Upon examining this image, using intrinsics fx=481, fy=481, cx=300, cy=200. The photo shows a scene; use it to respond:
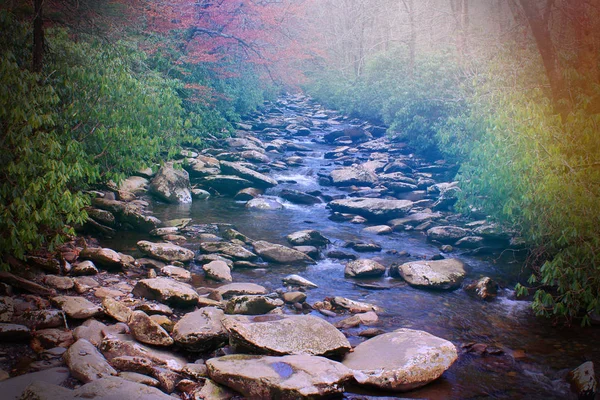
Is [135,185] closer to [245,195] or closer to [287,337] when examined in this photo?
[245,195]

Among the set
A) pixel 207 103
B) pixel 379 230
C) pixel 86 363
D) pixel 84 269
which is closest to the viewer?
pixel 86 363

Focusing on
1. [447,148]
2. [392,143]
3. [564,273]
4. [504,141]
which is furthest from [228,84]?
[564,273]

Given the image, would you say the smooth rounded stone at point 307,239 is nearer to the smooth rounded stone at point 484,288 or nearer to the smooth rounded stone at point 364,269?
Result: the smooth rounded stone at point 364,269

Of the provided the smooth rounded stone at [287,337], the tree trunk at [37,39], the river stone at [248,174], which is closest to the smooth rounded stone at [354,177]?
the river stone at [248,174]

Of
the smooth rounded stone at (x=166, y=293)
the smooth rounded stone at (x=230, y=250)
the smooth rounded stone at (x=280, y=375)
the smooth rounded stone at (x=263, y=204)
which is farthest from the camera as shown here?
the smooth rounded stone at (x=263, y=204)

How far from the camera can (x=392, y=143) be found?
17.9 metres

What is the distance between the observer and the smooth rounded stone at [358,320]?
17.9 ft

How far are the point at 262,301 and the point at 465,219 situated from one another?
6.47 metres

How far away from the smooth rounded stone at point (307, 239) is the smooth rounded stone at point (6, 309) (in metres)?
4.96

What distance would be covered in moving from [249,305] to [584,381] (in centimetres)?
332

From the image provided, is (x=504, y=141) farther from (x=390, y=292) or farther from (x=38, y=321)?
(x=38, y=321)

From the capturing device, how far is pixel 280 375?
12.3 feet

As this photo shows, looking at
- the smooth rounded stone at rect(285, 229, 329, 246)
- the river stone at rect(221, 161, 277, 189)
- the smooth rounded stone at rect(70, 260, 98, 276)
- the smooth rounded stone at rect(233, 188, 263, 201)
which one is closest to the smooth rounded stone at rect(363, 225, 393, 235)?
the smooth rounded stone at rect(285, 229, 329, 246)

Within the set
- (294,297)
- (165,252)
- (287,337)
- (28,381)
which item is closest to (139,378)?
(28,381)
